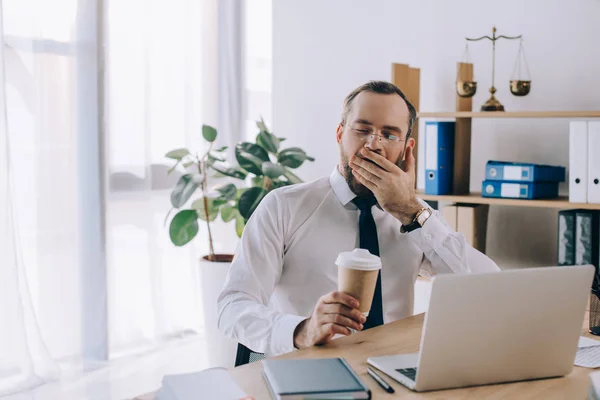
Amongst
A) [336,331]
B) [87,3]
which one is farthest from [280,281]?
[87,3]

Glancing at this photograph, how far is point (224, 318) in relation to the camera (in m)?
1.71

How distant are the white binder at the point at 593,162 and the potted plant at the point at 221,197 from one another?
1.29 metres

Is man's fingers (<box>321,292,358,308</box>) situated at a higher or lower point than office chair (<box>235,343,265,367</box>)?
higher

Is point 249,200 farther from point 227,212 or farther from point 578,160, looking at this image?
point 578,160

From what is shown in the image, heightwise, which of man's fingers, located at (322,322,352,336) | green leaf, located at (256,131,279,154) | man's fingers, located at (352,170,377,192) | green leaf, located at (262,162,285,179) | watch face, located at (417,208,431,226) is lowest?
man's fingers, located at (322,322,352,336)

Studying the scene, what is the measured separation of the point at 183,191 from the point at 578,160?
1688 mm

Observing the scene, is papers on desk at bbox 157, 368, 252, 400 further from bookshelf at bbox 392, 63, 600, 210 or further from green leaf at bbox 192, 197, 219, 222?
green leaf at bbox 192, 197, 219, 222

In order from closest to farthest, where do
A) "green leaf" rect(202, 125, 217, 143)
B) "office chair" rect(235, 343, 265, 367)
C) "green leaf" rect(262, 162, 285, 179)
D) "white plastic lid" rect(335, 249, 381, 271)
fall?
"white plastic lid" rect(335, 249, 381, 271), "office chair" rect(235, 343, 265, 367), "green leaf" rect(262, 162, 285, 179), "green leaf" rect(202, 125, 217, 143)

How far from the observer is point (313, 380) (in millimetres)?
1129

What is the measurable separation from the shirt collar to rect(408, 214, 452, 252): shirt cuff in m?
0.21

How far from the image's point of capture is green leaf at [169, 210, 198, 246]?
328 centimetres

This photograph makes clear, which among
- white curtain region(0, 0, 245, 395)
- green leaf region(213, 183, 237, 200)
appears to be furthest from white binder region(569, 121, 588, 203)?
white curtain region(0, 0, 245, 395)

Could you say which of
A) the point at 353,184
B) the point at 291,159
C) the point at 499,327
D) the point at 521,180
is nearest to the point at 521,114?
the point at 521,180

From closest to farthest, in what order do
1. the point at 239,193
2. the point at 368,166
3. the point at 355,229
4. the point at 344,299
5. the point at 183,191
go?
1. the point at 344,299
2. the point at 368,166
3. the point at 355,229
4. the point at 183,191
5. the point at 239,193
